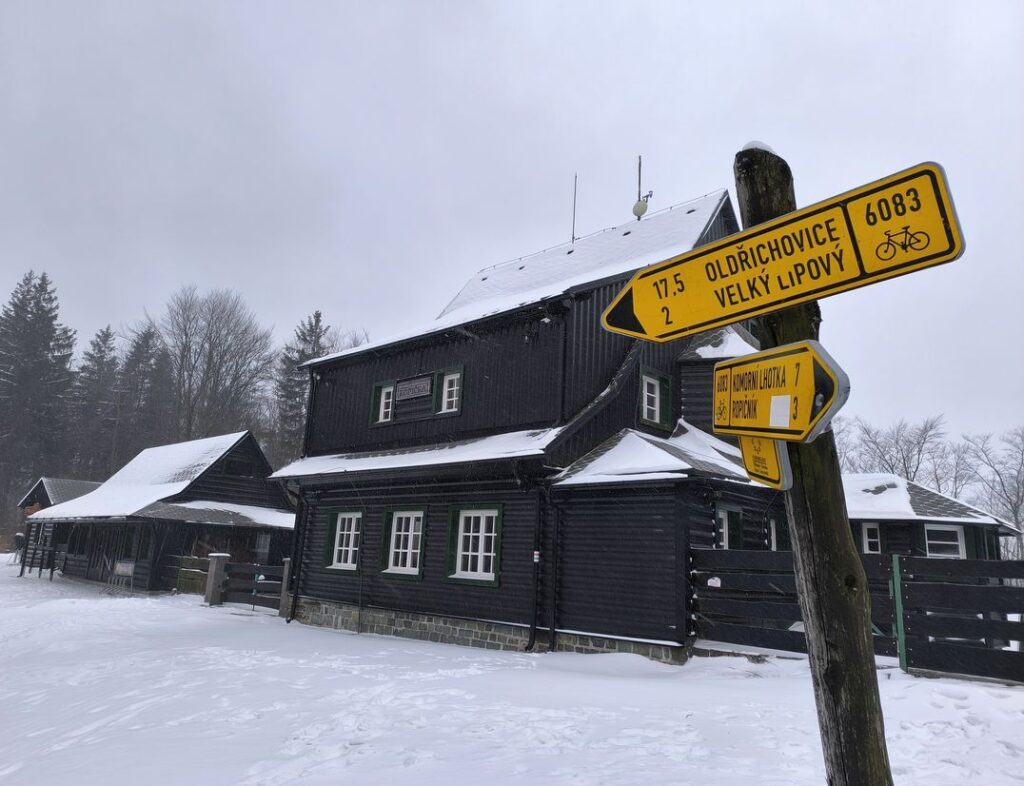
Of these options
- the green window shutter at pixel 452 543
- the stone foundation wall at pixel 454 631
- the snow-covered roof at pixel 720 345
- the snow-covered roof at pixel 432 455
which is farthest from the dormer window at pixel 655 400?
the stone foundation wall at pixel 454 631

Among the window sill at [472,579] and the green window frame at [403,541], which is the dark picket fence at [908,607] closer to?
the window sill at [472,579]

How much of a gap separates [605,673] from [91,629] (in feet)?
35.2

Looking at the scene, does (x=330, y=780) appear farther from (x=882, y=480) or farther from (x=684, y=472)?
(x=882, y=480)

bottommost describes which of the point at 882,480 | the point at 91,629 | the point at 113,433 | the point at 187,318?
the point at 91,629

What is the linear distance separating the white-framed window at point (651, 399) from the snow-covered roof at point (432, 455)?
8.79ft

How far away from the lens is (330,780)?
5.04 metres

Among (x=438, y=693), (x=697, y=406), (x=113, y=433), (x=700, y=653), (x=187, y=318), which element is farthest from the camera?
(x=113, y=433)

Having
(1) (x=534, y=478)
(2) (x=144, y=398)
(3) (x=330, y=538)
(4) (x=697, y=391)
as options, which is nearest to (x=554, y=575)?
(1) (x=534, y=478)

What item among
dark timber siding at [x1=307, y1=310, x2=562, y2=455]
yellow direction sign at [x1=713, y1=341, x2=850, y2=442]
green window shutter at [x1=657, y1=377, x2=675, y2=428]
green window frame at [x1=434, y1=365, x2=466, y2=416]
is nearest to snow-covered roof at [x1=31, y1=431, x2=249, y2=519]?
dark timber siding at [x1=307, y1=310, x2=562, y2=455]

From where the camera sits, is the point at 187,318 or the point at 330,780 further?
Answer: the point at 187,318

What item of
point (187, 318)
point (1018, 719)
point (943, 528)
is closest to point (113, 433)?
point (187, 318)

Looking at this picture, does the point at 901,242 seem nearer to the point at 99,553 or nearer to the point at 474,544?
the point at 474,544

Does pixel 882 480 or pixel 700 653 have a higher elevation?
pixel 882 480

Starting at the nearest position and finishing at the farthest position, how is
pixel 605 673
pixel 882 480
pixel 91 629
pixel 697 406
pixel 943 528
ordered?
pixel 605 673 < pixel 91 629 < pixel 697 406 < pixel 943 528 < pixel 882 480
